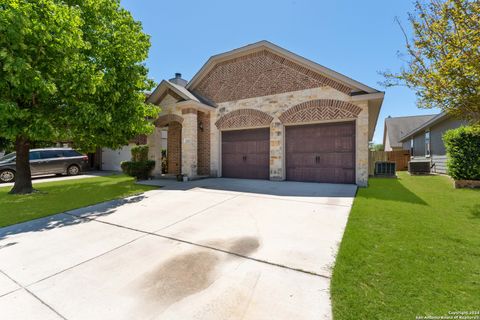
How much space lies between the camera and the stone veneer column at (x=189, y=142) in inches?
404

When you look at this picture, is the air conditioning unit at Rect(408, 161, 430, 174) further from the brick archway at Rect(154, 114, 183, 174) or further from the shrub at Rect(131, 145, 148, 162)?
the shrub at Rect(131, 145, 148, 162)

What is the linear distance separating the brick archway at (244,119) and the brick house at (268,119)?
5 cm

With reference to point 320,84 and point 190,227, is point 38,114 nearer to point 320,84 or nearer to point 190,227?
point 190,227

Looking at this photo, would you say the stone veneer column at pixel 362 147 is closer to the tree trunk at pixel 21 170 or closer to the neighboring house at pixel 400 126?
the tree trunk at pixel 21 170

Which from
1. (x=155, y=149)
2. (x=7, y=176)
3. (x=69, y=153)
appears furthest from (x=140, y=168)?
(x=7, y=176)

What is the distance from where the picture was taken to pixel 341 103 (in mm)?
8609

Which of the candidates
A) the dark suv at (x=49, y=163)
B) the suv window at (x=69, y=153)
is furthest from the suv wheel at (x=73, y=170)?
the suv window at (x=69, y=153)

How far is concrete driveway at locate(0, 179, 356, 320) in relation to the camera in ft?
7.02

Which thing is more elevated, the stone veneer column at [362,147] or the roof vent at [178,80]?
the roof vent at [178,80]

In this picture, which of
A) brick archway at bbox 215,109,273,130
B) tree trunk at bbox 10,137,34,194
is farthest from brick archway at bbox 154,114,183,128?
tree trunk at bbox 10,137,34,194

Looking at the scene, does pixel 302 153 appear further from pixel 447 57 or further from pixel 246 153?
pixel 447 57

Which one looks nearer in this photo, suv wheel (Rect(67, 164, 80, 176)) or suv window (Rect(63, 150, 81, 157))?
suv window (Rect(63, 150, 81, 157))

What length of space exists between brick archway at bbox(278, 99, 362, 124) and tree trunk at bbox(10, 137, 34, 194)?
10389mm

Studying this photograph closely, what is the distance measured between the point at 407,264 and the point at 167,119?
427 inches
